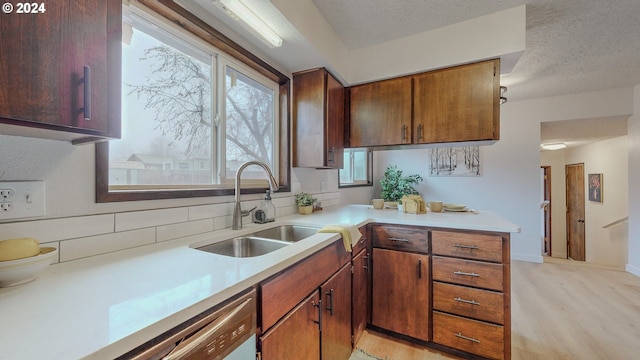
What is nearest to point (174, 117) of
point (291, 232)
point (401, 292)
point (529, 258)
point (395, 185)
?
point (291, 232)

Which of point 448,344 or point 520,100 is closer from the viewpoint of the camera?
point 448,344

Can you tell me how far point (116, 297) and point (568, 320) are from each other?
323 cm

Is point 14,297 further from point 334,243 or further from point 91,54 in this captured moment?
point 334,243

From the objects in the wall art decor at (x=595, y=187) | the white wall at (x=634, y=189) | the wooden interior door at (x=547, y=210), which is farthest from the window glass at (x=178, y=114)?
the wooden interior door at (x=547, y=210)

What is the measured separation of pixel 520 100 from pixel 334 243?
4212mm

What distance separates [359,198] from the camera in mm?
3629

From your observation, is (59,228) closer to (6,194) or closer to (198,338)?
(6,194)

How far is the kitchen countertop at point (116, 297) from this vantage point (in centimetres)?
44

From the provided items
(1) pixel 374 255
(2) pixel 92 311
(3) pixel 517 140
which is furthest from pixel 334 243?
(3) pixel 517 140

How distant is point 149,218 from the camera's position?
1100 millimetres

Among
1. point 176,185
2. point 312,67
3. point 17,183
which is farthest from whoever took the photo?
point 312,67

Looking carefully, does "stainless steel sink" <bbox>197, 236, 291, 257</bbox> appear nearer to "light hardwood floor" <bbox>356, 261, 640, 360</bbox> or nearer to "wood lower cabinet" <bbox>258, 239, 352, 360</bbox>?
"wood lower cabinet" <bbox>258, 239, 352, 360</bbox>

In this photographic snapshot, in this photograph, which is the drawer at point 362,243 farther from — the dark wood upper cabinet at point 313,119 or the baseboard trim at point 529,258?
the baseboard trim at point 529,258

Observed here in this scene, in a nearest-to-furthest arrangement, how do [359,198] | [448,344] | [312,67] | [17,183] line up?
[17,183] < [448,344] < [312,67] < [359,198]
